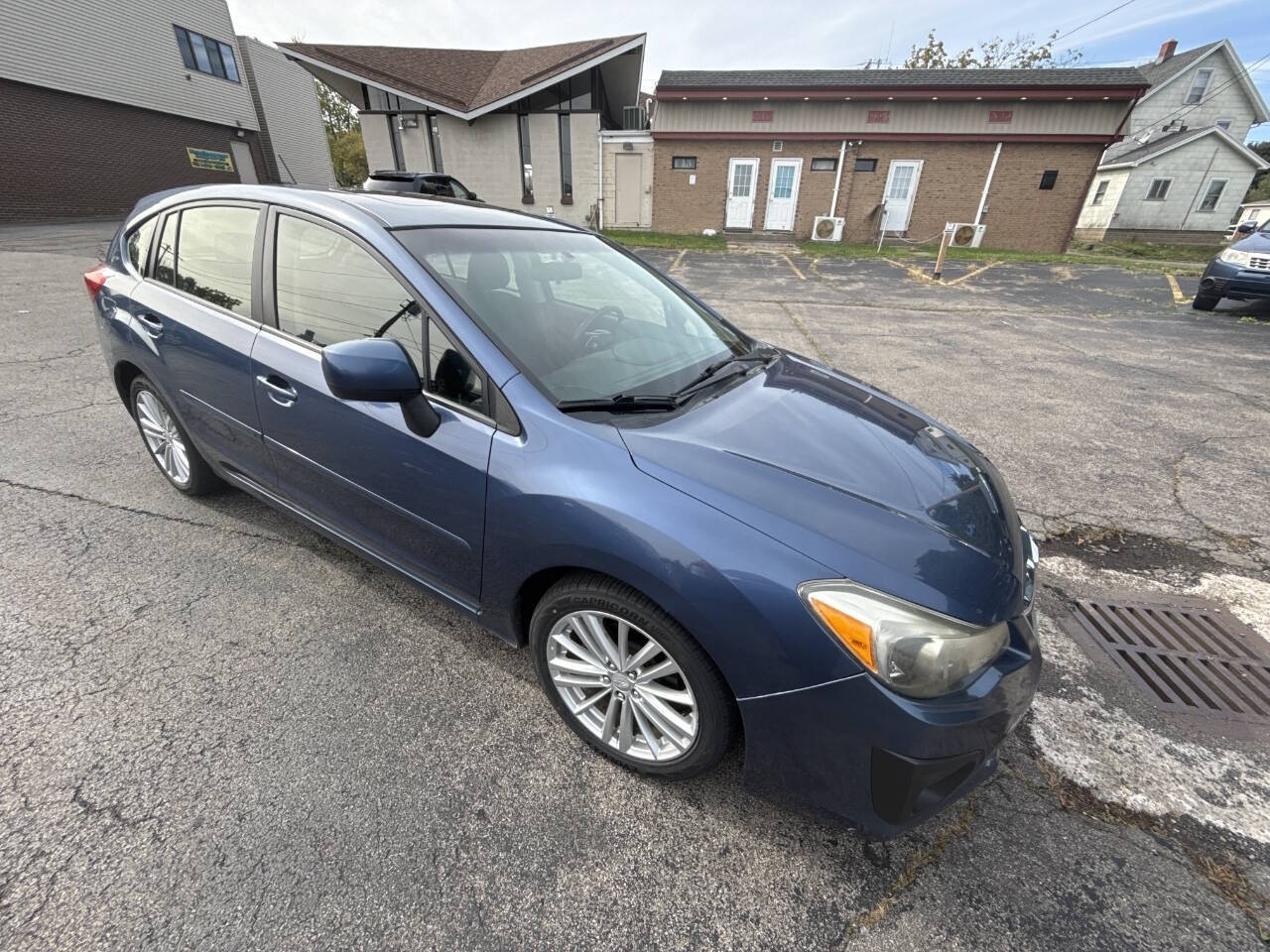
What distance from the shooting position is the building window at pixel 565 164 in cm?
1943

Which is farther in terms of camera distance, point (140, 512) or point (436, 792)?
point (140, 512)

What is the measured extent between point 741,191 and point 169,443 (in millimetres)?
20071

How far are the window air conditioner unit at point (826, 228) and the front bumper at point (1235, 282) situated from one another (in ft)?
37.9

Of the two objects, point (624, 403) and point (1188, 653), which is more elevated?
point (624, 403)

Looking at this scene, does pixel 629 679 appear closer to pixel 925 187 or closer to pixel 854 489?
pixel 854 489

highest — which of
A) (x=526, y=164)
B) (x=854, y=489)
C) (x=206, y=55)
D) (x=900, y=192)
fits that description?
(x=206, y=55)

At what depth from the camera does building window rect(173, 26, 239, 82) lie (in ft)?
68.9

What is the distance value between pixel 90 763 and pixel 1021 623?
2.91 metres

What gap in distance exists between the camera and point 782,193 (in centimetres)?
1947

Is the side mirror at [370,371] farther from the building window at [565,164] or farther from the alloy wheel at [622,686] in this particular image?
the building window at [565,164]

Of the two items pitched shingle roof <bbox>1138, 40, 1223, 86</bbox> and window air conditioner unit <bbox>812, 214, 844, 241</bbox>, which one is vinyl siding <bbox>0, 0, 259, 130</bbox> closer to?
window air conditioner unit <bbox>812, 214, 844, 241</bbox>

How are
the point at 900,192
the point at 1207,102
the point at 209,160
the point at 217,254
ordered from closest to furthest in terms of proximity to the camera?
the point at 217,254
the point at 900,192
the point at 209,160
the point at 1207,102

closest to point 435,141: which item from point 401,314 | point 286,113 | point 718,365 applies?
point 286,113

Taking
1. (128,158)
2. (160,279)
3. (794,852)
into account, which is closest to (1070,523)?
(794,852)
